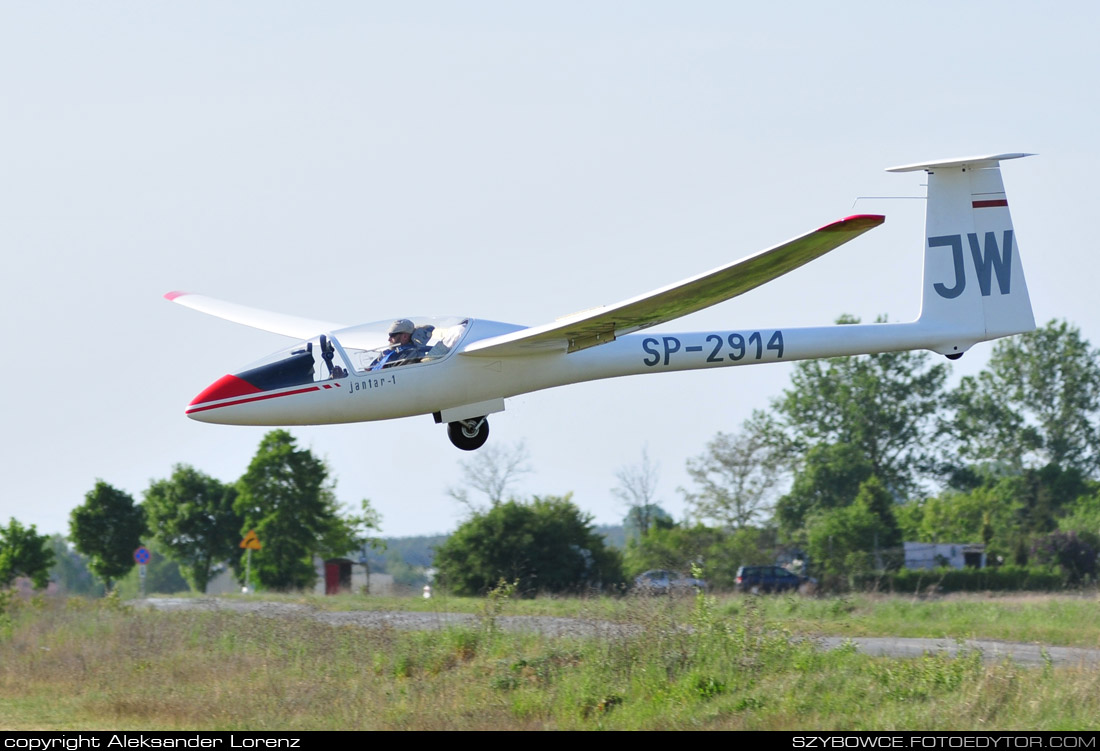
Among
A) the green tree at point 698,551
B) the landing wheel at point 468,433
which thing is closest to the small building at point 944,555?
the green tree at point 698,551

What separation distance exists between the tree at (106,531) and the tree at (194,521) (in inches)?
375

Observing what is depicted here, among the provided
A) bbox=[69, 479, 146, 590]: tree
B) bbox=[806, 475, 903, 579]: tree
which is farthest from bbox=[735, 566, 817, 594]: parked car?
bbox=[69, 479, 146, 590]: tree

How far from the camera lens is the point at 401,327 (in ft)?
48.8

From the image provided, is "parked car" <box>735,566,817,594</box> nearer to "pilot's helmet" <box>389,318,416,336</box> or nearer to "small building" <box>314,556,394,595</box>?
"small building" <box>314,556,394,595</box>

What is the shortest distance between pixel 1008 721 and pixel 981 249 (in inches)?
262

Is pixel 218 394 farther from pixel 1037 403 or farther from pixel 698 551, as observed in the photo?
pixel 1037 403

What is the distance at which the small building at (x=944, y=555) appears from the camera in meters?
66.4

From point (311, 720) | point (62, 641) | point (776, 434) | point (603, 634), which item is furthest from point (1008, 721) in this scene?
point (776, 434)

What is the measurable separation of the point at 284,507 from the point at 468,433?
44.5 m

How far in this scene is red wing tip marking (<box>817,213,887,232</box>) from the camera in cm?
1170

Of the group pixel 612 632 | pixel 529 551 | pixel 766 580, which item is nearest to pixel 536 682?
pixel 612 632

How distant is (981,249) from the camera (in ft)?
57.1

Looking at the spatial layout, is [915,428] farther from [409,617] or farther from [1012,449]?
[409,617]

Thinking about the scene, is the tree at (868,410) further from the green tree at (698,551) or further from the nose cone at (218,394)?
the nose cone at (218,394)
